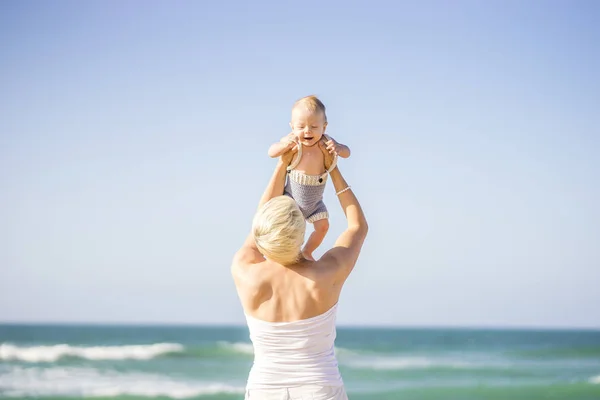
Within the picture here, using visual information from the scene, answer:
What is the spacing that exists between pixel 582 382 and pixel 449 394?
4004 millimetres

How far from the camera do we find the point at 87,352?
861 inches

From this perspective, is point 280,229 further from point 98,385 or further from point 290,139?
point 98,385

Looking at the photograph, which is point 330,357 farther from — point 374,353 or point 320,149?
point 374,353

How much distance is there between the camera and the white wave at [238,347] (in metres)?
22.8

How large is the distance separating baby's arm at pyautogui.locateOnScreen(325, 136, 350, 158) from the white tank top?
3.03 ft

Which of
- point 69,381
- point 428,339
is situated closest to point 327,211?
point 69,381

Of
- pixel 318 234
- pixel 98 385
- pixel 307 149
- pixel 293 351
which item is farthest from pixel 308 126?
pixel 98 385

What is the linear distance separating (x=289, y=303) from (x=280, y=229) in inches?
11.5

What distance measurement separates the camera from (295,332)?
9.31ft

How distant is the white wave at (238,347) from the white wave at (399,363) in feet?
11.0

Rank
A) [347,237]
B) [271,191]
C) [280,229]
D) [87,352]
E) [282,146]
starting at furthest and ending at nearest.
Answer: [87,352], [282,146], [271,191], [347,237], [280,229]

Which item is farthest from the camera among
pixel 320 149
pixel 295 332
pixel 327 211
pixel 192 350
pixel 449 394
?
pixel 192 350

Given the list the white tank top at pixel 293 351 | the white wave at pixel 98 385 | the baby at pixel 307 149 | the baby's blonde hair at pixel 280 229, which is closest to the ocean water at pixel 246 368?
the white wave at pixel 98 385

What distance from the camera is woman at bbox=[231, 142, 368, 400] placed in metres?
2.75
